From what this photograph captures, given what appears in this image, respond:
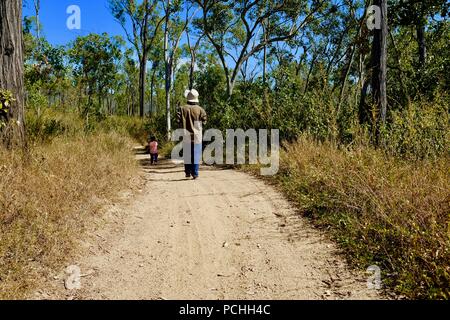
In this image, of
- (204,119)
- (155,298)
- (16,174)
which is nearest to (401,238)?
(155,298)

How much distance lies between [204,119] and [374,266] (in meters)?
5.04

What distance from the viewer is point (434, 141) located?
191 inches

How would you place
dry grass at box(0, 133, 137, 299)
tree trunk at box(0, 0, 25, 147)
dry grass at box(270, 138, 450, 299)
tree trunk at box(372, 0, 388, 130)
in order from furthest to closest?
tree trunk at box(372, 0, 388, 130)
tree trunk at box(0, 0, 25, 147)
dry grass at box(0, 133, 137, 299)
dry grass at box(270, 138, 450, 299)

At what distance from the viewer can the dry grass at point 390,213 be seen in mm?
2775

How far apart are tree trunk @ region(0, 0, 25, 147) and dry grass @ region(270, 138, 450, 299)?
4.73 metres

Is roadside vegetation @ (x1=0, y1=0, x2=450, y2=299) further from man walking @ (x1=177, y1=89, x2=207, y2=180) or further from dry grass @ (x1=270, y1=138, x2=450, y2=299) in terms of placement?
man walking @ (x1=177, y1=89, x2=207, y2=180)

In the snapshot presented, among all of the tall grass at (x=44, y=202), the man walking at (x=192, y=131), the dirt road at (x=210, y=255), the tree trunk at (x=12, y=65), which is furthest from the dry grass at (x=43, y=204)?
the man walking at (x=192, y=131)

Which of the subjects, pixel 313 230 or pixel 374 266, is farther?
pixel 313 230

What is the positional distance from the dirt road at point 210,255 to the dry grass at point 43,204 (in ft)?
0.78

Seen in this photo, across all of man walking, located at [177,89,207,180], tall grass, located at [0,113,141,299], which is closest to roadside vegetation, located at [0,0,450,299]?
tall grass, located at [0,113,141,299]

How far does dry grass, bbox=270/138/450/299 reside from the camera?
2.78 metres

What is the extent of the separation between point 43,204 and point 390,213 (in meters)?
3.92

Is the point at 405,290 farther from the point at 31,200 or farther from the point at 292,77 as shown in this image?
the point at 292,77
